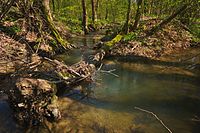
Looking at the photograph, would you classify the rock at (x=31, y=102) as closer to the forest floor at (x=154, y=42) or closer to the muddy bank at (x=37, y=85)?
the muddy bank at (x=37, y=85)

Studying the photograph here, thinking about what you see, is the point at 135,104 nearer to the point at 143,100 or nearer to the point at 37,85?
the point at 143,100

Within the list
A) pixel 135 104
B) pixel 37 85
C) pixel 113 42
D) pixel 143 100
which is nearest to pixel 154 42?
pixel 113 42

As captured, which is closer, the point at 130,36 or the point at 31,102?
the point at 31,102

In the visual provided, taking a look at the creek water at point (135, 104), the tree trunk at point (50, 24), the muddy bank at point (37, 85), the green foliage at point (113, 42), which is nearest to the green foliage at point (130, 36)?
the green foliage at point (113, 42)

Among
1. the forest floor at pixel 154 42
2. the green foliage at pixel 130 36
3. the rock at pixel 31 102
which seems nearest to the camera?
the rock at pixel 31 102

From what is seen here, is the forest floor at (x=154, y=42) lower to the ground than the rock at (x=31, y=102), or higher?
higher

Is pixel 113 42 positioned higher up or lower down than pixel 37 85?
higher up

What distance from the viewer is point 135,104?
34.1ft

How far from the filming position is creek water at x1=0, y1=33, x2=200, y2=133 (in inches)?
341

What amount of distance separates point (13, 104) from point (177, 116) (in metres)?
5.57

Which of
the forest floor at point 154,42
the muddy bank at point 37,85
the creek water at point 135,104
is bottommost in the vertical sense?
the creek water at point 135,104

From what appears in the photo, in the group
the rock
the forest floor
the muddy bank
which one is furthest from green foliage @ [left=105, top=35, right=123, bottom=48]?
the rock

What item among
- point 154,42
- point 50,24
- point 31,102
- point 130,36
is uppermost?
point 50,24

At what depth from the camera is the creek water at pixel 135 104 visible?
866 cm
